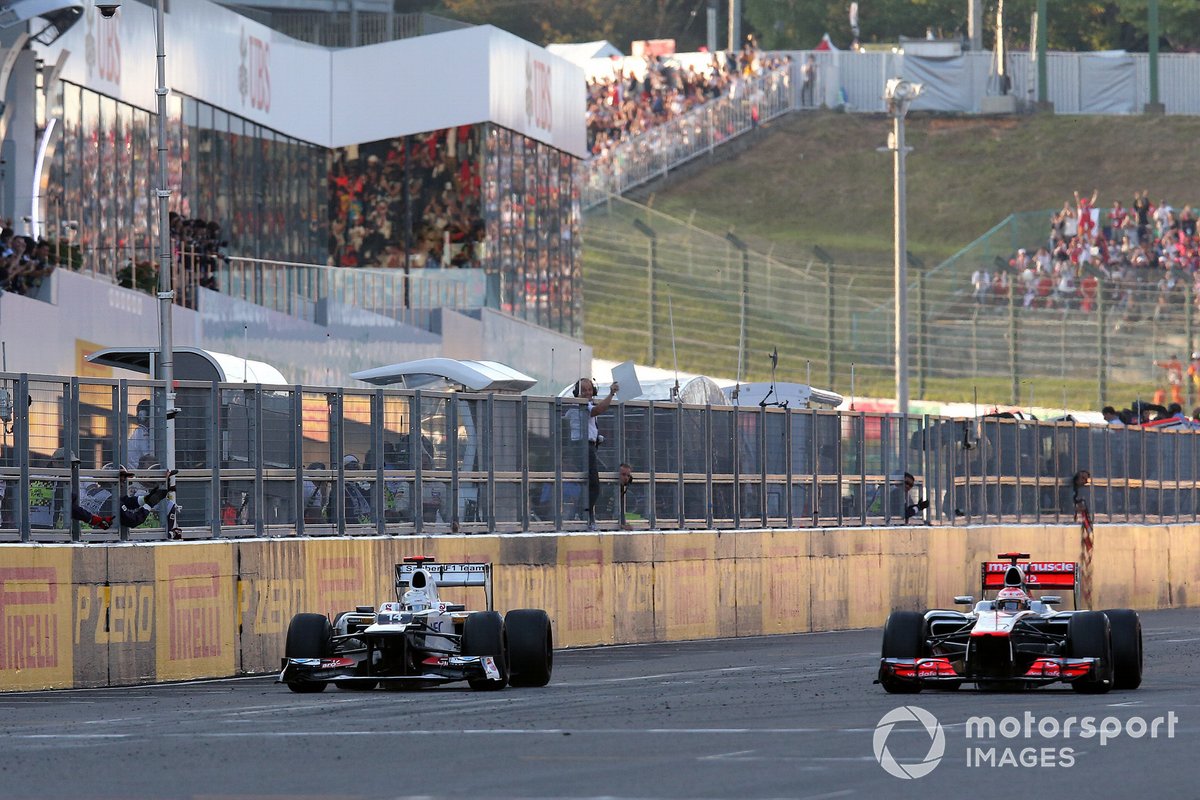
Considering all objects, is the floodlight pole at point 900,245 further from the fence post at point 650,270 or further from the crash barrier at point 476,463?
the fence post at point 650,270

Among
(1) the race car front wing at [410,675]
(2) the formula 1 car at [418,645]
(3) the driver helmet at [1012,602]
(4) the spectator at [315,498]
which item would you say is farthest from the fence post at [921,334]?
(1) the race car front wing at [410,675]

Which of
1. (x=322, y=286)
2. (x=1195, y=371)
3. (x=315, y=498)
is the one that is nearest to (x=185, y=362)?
(x=315, y=498)

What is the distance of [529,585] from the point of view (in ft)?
80.6

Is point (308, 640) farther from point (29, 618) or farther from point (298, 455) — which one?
point (298, 455)

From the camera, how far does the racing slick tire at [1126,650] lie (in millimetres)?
17094

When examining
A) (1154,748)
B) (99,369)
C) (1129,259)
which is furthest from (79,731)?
(1129,259)

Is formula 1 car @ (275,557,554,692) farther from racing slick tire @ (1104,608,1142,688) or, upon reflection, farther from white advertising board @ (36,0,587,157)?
white advertising board @ (36,0,587,157)

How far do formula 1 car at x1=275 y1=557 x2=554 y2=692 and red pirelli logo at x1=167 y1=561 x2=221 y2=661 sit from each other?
2.35m

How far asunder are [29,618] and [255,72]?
2902 centimetres

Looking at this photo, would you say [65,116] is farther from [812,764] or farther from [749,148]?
[749,148]

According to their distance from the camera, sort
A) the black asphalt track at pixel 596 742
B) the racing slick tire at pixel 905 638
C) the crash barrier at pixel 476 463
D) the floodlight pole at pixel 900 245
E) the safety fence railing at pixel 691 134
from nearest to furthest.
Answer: the black asphalt track at pixel 596 742
the racing slick tire at pixel 905 638
the crash barrier at pixel 476 463
the floodlight pole at pixel 900 245
the safety fence railing at pixel 691 134

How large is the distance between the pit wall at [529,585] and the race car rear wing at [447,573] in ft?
8.77

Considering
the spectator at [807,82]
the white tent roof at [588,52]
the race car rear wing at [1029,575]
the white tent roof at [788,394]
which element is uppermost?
the white tent roof at [588,52]

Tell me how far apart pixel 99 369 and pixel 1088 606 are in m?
13.5
